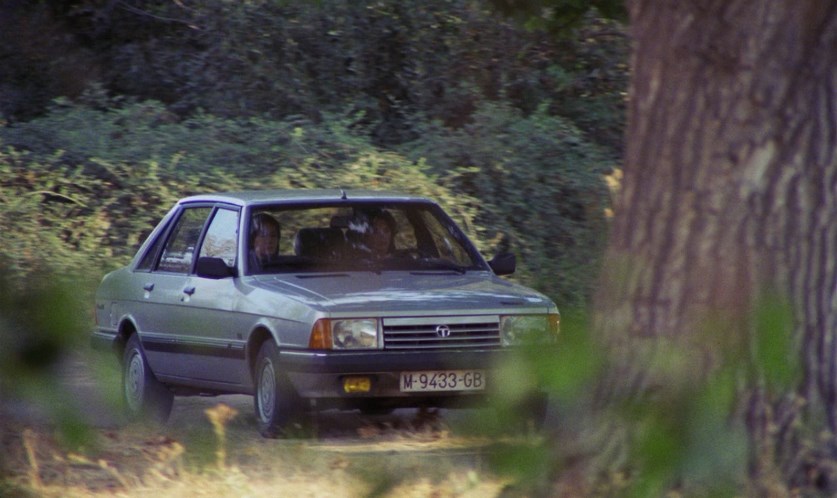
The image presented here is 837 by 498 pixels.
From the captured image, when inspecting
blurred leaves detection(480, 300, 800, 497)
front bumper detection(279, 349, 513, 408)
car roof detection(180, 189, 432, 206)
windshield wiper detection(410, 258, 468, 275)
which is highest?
blurred leaves detection(480, 300, 800, 497)

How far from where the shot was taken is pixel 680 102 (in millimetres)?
4605

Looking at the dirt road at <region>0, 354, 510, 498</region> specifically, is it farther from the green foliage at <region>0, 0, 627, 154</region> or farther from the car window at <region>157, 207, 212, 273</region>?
the green foliage at <region>0, 0, 627, 154</region>

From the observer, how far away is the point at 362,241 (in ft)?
29.6

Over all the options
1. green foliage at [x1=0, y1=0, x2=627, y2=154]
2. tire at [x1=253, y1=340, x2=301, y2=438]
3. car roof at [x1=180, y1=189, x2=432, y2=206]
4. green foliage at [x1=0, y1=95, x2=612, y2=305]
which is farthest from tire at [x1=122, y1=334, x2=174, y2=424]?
green foliage at [x1=0, y1=0, x2=627, y2=154]

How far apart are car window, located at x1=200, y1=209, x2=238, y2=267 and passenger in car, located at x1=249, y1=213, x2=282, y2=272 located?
126 millimetres

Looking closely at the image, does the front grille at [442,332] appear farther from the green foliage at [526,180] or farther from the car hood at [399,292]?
the green foliage at [526,180]

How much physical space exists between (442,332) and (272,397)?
1.06 m

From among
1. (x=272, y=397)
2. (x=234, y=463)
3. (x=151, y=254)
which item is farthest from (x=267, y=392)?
(x=151, y=254)

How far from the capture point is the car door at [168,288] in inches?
349

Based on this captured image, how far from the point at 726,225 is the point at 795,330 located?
2.32m

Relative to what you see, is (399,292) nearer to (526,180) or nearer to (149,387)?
(149,387)

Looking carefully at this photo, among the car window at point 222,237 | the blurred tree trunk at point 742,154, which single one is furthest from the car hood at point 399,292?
the blurred tree trunk at point 742,154

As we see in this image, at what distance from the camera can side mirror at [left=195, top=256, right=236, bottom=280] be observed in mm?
8594

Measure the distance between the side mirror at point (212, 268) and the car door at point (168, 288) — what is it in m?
0.28
